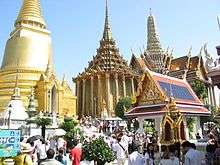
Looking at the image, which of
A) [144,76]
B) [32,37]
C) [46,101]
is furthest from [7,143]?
[32,37]

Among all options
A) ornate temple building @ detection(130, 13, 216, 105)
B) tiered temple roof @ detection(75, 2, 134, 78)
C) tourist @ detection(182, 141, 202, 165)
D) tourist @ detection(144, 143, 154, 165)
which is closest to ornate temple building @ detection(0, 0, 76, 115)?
tiered temple roof @ detection(75, 2, 134, 78)

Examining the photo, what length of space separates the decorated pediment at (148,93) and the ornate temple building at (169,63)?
962 inches

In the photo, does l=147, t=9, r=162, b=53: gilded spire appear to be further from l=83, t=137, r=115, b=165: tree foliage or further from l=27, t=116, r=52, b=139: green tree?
l=83, t=137, r=115, b=165: tree foliage

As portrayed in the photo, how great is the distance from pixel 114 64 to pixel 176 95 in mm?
23479

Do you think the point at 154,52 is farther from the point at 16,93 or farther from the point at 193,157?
the point at 193,157

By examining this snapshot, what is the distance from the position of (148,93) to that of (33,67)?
19.0m

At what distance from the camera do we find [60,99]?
32.8 metres

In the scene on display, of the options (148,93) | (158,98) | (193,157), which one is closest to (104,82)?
(148,93)

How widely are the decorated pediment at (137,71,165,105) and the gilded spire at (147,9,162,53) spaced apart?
3034 cm

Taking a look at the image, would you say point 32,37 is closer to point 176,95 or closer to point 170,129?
point 176,95

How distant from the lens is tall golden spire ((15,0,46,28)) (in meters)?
36.0

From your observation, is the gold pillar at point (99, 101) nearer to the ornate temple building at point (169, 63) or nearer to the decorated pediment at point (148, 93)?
the ornate temple building at point (169, 63)

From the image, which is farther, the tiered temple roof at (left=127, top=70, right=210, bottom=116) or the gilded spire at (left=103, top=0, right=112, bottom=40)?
the gilded spire at (left=103, top=0, right=112, bottom=40)

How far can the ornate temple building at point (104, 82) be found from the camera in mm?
40094
